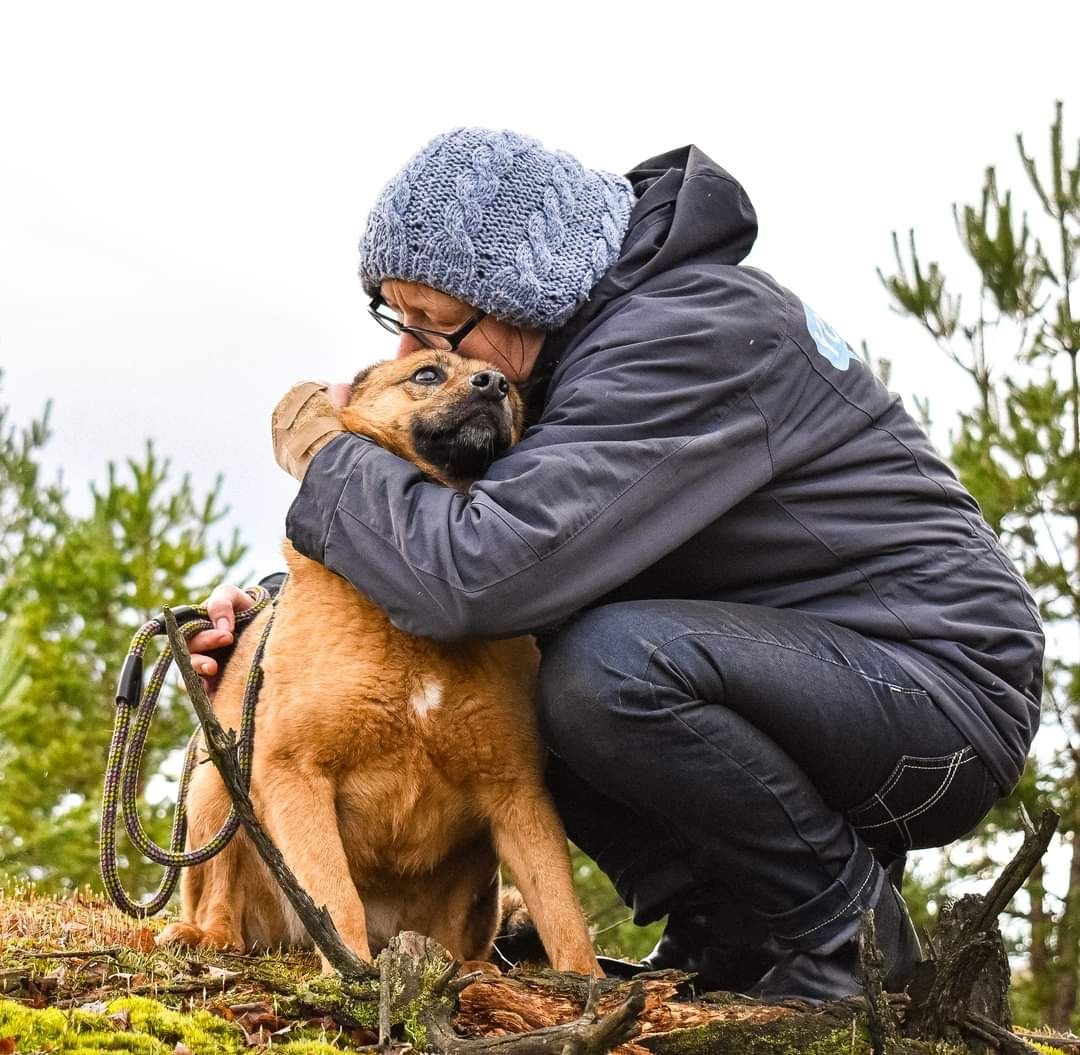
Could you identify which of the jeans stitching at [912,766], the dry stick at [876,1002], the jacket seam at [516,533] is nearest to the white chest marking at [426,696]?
the jacket seam at [516,533]

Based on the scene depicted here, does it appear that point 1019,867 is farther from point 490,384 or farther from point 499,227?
point 499,227

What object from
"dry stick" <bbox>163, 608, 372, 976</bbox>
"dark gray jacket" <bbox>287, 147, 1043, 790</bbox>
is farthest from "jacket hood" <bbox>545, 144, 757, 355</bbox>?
"dry stick" <bbox>163, 608, 372, 976</bbox>

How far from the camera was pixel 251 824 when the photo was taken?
99.0 inches

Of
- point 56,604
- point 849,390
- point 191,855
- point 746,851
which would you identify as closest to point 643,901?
point 746,851

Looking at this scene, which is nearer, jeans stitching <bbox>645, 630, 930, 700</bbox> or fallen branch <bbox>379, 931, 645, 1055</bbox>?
fallen branch <bbox>379, 931, 645, 1055</bbox>

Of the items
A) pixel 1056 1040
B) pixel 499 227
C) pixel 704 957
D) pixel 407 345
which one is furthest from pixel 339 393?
pixel 1056 1040

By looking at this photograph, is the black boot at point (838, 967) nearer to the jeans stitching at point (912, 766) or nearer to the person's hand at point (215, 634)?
the jeans stitching at point (912, 766)

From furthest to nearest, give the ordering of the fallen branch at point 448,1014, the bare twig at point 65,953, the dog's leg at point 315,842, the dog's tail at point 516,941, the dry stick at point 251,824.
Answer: the dog's tail at point 516,941 → the dog's leg at point 315,842 → the bare twig at point 65,953 → the dry stick at point 251,824 → the fallen branch at point 448,1014

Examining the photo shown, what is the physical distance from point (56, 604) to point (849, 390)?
8.28 m

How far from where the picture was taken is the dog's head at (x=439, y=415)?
145 inches

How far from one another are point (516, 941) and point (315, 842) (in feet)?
3.16

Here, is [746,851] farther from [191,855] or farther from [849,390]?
[191,855]

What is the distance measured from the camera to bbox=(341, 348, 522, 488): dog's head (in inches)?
145

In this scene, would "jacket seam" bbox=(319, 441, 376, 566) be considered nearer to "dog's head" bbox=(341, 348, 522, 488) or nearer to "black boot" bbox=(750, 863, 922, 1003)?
Result: "dog's head" bbox=(341, 348, 522, 488)
